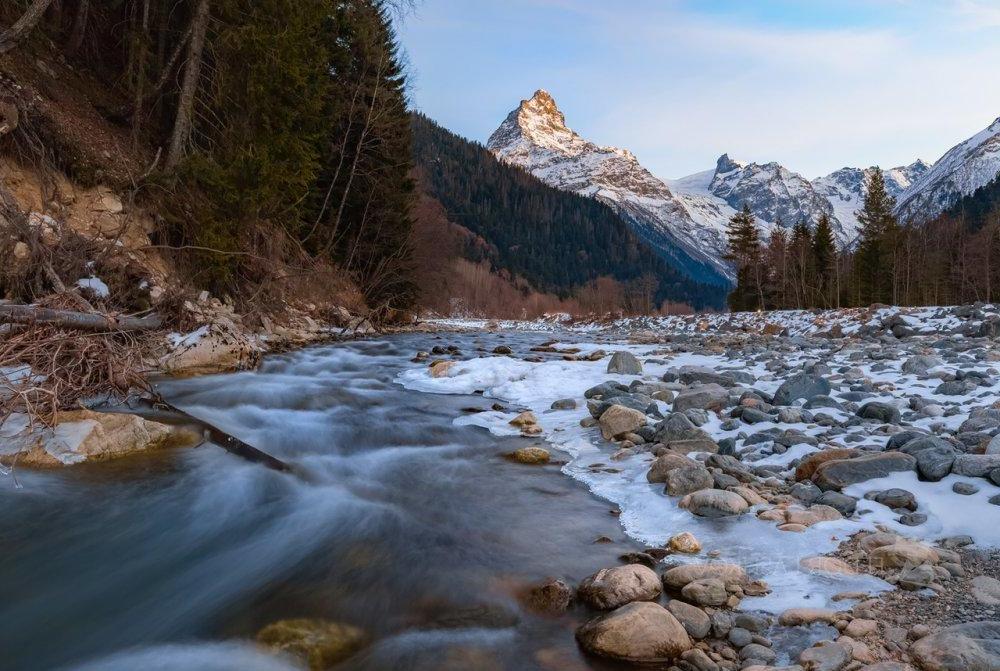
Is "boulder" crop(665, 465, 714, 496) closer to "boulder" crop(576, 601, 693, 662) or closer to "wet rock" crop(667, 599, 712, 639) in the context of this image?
"wet rock" crop(667, 599, 712, 639)

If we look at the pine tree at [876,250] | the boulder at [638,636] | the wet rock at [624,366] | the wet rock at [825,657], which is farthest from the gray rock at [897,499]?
the pine tree at [876,250]

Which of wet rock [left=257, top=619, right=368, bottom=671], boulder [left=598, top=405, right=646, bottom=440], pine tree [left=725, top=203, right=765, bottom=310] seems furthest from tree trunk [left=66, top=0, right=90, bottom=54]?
pine tree [left=725, top=203, right=765, bottom=310]

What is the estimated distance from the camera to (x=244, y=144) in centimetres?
1204

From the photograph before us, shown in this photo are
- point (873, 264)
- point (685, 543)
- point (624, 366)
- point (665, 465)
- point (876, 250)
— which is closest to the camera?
point (685, 543)

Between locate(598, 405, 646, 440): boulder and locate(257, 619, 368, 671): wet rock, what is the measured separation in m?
3.70

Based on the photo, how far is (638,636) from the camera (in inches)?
95.5

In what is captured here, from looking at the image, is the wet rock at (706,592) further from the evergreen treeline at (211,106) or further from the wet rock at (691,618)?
the evergreen treeline at (211,106)

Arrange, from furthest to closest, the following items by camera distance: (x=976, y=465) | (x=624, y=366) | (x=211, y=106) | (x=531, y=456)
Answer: (x=211, y=106), (x=624, y=366), (x=531, y=456), (x=976, y=465)

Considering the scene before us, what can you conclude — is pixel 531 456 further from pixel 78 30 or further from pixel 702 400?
pixel 78 30

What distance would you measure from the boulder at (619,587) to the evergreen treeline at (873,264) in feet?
166

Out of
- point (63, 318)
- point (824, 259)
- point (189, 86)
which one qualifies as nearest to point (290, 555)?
point (63, 318)

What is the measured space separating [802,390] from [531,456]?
3.53m

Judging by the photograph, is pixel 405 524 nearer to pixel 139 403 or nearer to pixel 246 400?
pixel 139 403

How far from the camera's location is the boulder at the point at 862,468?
381 cm
